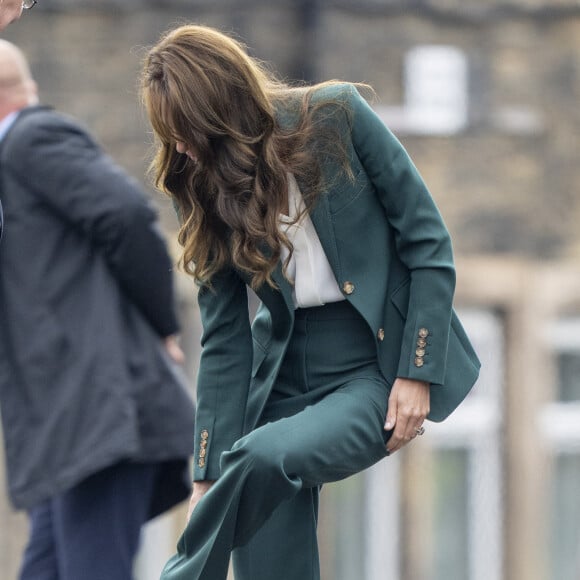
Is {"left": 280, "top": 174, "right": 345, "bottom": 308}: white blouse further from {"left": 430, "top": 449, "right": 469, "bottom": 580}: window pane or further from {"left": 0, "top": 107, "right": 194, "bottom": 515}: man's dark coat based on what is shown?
{"left": 430, "top": 449, "right": 469, "bottom": 580}: window pane

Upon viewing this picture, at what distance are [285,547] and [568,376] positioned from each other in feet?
24.6

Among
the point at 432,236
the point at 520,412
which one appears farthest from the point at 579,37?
the point at 432,236

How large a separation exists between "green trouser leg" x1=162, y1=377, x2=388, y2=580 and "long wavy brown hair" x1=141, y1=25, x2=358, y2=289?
333 millimetres

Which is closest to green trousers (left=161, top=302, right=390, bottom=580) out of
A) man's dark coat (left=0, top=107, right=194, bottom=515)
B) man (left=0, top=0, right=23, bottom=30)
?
man (left=0, top=0, right=23, bottom=30)

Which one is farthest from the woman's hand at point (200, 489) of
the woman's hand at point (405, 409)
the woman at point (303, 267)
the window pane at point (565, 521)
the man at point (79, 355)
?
the window pane at point (565, 521)

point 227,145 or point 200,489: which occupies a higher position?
point 227,145

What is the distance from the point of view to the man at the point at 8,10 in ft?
12.5

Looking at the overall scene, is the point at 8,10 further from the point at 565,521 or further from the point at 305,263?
the point at 565,521

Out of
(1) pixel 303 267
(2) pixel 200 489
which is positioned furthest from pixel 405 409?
(2) pixel 200 489

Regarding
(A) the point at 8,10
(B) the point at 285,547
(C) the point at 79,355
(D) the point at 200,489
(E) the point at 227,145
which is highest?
(A) the point at 8,10

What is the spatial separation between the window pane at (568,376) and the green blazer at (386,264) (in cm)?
725

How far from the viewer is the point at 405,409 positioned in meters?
4.11

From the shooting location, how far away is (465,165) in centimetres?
1087

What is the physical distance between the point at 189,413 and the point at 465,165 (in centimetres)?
579
